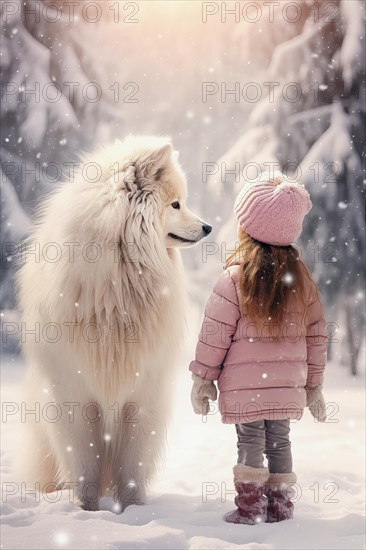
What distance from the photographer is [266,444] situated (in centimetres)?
225

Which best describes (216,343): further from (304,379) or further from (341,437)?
(341,437)

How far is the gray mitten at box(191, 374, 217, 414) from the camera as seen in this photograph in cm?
219

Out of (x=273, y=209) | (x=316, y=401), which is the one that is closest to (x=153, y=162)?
(x=273, y=209)

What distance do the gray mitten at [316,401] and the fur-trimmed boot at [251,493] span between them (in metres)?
0.32

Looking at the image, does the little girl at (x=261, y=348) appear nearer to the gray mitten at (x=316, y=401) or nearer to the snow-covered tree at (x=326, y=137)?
the gray mitten at (x=316, y=401)

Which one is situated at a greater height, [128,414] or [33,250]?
[33,250]

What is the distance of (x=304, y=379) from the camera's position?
224 centimetres

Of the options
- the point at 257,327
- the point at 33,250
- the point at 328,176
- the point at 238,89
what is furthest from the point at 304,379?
the point at 238,89

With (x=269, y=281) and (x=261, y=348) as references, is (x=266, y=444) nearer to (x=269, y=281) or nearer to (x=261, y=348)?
(x=261, y=348)

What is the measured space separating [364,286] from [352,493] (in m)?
2.67

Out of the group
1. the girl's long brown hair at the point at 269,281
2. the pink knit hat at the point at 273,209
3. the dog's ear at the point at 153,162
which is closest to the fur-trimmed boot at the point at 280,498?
the girl's long brown hair at the point at 269,281

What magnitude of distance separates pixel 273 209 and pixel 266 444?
2.75ft

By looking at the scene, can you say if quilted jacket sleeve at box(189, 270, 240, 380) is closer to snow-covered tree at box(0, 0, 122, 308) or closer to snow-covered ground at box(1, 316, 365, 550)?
snow-covered ground at box(1, 316, 365, 550)

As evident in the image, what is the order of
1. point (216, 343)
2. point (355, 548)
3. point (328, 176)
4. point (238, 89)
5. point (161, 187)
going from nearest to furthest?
point (355, 548)
point (216, 343)
point (161, 187)
point (328, 176)
point (238, 89)
